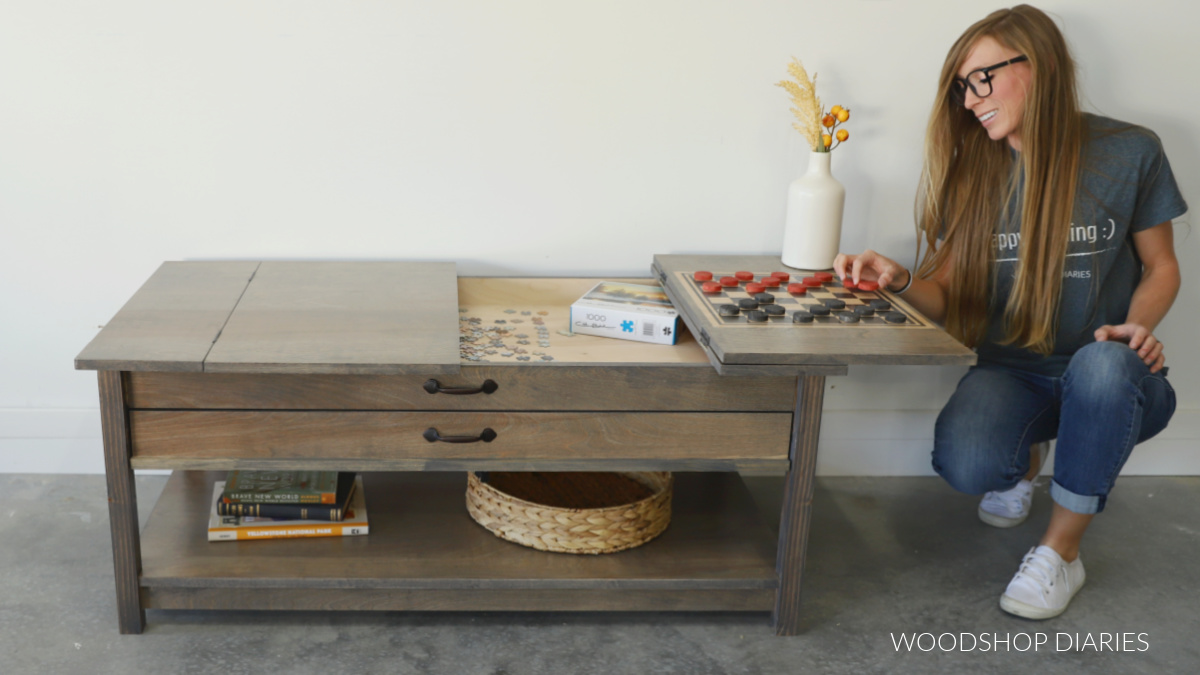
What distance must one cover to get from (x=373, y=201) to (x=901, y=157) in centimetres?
109

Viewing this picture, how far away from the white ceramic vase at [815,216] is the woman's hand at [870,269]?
9 centimetres

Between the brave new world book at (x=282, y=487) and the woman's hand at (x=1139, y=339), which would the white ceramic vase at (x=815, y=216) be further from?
the brave new world book at (x=282, y=487)

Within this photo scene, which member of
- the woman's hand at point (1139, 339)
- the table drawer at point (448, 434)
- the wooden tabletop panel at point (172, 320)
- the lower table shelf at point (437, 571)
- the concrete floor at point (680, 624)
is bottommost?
the concrete floor at point (680, 624)

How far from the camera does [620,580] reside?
1.66 meters

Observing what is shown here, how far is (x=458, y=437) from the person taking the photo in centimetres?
155

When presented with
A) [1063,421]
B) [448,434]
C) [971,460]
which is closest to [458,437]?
[448,434]

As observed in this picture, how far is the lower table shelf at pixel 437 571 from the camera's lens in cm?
163

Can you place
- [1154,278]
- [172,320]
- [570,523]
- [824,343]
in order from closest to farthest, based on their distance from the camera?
[824,343], [172,320], [570,523], [1154,278]

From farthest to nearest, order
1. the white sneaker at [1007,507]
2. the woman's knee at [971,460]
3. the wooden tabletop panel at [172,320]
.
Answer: the white sneaker at [1007,507] < the woman's knee at [971,460] < the wooden tabletop panel at [172,320]

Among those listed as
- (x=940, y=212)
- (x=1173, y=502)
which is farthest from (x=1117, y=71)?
(x=1173, y=502)

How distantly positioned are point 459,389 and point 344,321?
238 mm

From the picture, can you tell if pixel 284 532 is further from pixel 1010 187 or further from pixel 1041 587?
pixel 1010 187

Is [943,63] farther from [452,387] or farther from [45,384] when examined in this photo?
[45,384]

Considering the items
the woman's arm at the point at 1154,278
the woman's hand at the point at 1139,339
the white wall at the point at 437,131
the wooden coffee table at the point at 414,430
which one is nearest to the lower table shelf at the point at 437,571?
the wooden coffee table at the point at 414,430
